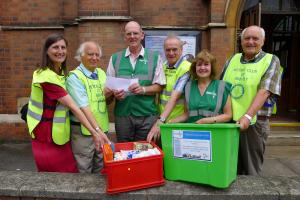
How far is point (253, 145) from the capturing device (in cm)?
309

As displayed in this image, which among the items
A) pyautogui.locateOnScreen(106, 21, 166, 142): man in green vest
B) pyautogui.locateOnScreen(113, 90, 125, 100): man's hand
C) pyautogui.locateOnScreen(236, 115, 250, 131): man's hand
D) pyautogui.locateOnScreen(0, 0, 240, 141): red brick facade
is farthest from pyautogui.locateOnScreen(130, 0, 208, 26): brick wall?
pyautogui.locateOnScreen(236, 115, 250, 131): man's hand

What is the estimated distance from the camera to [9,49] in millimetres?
6602

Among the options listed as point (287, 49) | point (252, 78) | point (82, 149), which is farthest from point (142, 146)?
point (287, 49)

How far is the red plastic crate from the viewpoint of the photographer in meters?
2.25

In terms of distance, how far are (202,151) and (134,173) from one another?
0.49m

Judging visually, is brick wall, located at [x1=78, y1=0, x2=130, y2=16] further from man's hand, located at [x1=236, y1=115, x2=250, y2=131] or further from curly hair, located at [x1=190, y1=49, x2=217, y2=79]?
man's hand, located at [x1=236, y1=115, x2=250, y2=131]

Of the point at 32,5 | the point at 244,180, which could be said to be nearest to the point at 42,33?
the point at 32,5

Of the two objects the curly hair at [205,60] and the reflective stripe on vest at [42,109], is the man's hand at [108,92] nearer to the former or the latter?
the reflective stripe on vest at [42,109]

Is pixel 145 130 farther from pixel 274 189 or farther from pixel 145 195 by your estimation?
pixel 274 189

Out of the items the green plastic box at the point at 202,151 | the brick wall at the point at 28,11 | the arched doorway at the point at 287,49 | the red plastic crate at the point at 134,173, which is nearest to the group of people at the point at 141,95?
the green plastic box at the point at 202,151

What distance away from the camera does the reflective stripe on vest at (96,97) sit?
294 cm

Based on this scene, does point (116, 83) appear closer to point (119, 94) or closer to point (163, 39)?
point (119, 94)

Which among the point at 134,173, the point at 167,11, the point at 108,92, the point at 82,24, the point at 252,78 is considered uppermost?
the point at 167,11

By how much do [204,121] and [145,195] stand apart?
0.76 metres
